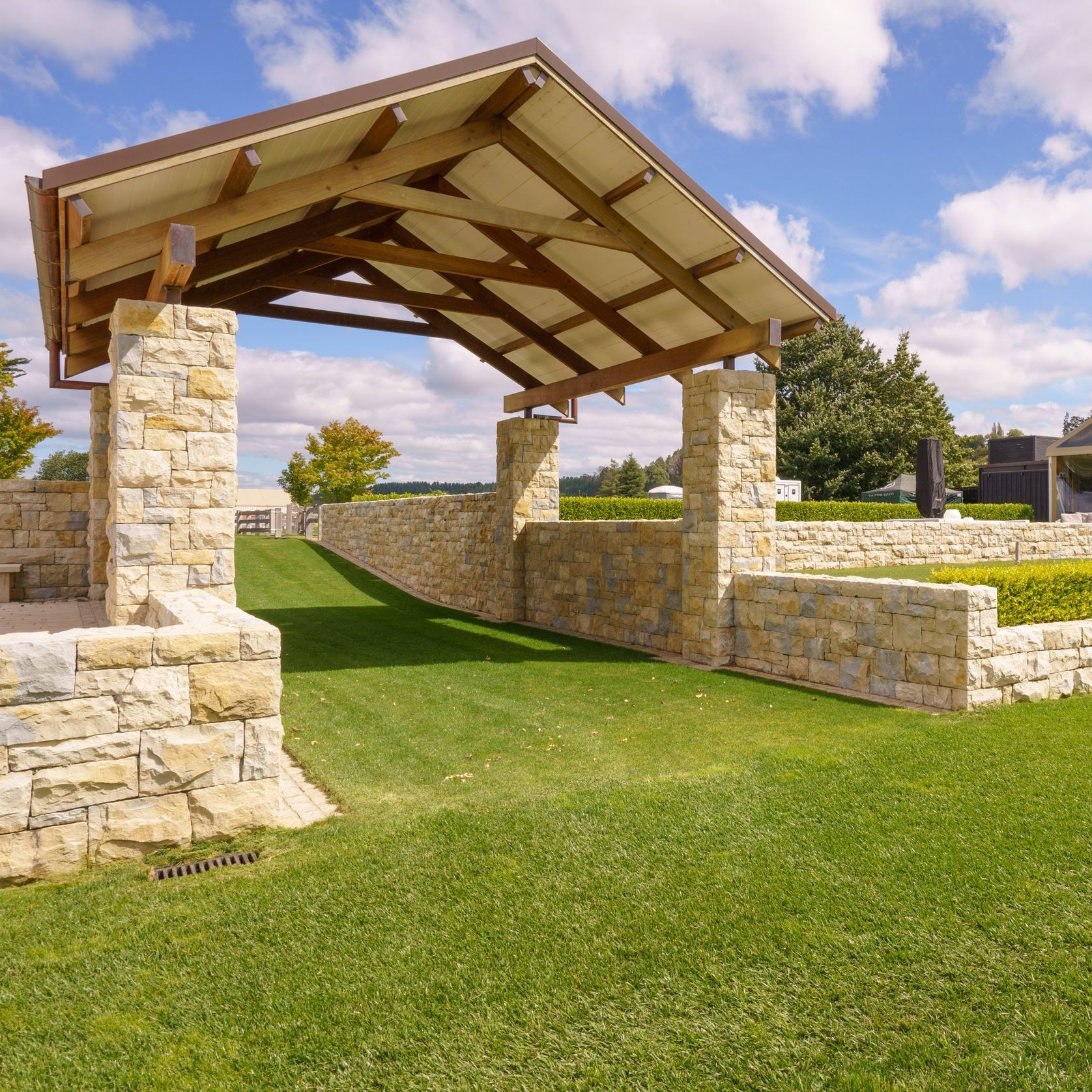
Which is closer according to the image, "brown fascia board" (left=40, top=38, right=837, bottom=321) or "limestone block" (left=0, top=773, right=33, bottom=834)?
"limestone block" (left=0, top=773, right=33, bottom=834)

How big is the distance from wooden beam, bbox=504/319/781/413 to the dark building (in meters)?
24.0

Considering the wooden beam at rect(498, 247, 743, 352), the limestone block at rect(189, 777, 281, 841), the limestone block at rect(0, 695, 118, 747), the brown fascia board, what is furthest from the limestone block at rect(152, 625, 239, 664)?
the wooden beam at rect(498, 247, 743, 352)

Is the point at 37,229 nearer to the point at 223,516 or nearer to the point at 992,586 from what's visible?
the point at 223,516

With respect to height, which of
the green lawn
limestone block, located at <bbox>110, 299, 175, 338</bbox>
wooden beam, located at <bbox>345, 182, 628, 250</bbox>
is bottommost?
the green lawn

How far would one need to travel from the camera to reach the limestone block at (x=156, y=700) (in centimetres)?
382

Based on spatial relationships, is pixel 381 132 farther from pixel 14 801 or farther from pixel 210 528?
pixel 14 801

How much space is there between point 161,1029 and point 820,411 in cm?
3384

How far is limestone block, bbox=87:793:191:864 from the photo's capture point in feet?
12.5

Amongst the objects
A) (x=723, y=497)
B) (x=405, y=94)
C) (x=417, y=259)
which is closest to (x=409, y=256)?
(x=417, y=259)

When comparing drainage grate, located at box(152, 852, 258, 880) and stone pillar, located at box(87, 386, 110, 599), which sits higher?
stone pillar, located at box(87, 386, 110, 599)

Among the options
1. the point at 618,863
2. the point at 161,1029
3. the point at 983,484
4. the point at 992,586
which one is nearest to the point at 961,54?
the point at 992,586

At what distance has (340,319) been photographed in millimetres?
11250

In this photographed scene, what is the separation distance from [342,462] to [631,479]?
2584 centimetres

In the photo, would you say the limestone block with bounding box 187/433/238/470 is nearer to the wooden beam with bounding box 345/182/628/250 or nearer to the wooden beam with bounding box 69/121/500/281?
the wooden beam with bounding box 69/121/500/281
